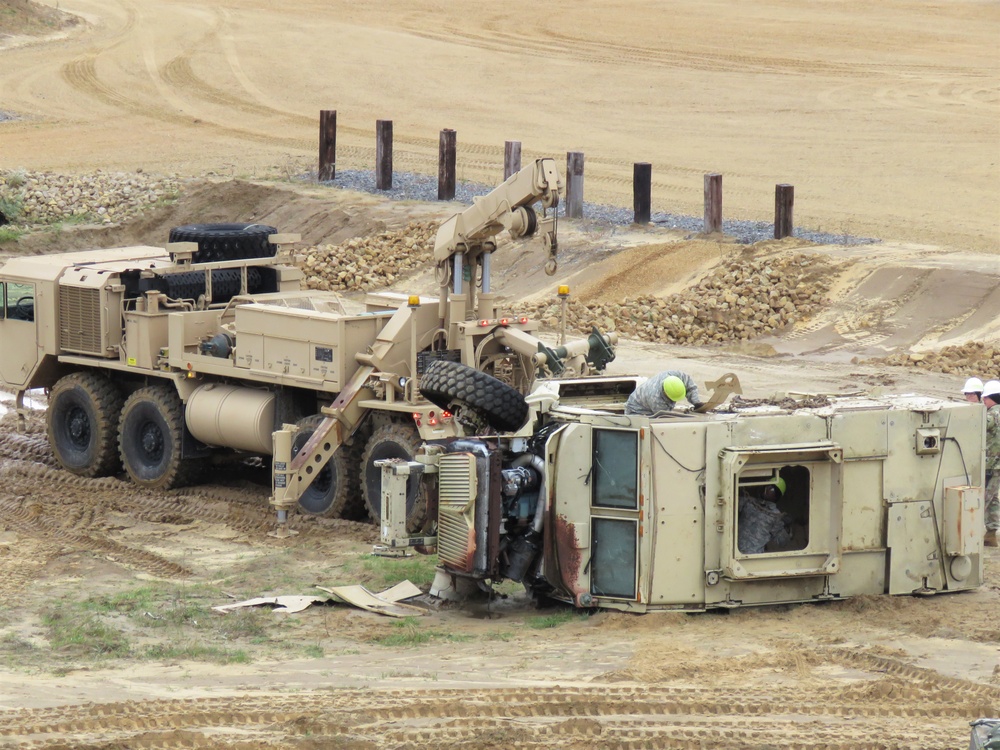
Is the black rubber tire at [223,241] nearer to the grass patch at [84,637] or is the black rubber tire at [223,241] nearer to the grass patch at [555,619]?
the grass patch at [84,637]

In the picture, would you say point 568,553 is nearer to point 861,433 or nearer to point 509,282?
point 861,433

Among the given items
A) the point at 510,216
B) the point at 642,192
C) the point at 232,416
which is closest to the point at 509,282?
the point at 642,192

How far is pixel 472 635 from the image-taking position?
11.5 meters

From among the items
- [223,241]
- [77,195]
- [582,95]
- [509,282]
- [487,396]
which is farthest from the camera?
[582,95]

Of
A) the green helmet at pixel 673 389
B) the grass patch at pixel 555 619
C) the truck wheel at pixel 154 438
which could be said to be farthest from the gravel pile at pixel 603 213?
the grass patch at pixel 555 619

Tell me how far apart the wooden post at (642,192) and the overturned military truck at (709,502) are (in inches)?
559

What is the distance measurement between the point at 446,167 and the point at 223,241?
36.9ft

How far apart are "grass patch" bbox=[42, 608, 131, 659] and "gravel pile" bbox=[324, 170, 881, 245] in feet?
48.1

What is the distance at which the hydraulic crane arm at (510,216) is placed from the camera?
1488 centimetres

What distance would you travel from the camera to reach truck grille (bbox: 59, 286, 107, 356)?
1716 cm

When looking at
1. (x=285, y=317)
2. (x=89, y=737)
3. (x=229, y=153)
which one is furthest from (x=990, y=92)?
(x=89, y=737)

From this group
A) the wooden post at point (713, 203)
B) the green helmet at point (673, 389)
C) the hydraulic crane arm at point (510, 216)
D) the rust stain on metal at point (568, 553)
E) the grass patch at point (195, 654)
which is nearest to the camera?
the grass patch at point (195, 654)

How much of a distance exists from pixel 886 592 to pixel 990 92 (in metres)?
26.8

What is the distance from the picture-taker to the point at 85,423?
698 inches
